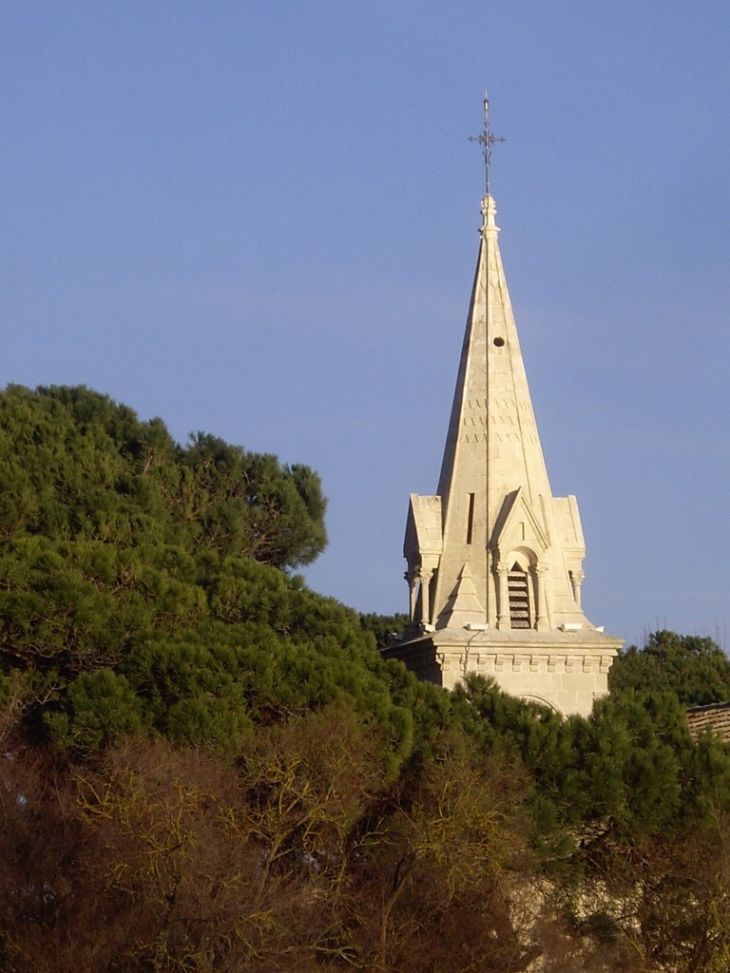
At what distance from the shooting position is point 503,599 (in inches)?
1169

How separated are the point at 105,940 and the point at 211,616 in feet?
25.9

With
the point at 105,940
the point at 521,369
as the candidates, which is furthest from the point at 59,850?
the point at 521,369

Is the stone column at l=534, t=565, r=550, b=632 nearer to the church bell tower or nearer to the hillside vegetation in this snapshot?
the church bell tower

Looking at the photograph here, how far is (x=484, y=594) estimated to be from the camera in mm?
29859

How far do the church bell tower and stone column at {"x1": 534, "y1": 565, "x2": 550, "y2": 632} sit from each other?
21mm

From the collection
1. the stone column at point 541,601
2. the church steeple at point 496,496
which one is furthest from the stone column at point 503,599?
the stone column at point 541,601

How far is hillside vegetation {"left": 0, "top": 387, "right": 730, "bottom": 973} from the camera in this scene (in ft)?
71.1

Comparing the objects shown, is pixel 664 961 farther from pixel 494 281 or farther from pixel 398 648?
pixel 494 281

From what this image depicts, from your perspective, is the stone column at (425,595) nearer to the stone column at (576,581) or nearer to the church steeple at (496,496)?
the church steeple at (496,496)

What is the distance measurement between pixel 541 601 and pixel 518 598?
47 cm

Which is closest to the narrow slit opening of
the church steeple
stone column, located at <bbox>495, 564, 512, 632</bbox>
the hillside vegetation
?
the church steeple

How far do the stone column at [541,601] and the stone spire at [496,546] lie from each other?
0.05 feet

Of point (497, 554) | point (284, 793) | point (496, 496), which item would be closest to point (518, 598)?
point (497, 554)

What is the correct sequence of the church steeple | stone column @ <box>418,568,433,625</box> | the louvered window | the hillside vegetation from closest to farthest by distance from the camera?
the hillside vegetation, the church steeple, the louvered window, stone column @ <box>418,568,433,625</box>
